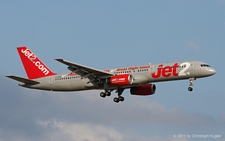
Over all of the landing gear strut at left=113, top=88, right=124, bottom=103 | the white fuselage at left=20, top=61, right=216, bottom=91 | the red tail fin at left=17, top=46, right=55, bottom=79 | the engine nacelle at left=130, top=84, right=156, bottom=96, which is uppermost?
the red tail fin at left=17, top=46, right=55, bottom=79

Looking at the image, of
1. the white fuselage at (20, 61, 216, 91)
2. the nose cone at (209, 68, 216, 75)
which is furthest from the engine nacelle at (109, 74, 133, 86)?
the nose cone at (209, 68, 216, 75)

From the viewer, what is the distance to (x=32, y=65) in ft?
301

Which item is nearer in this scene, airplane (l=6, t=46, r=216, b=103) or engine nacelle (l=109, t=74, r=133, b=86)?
airplane (l=6, t=46, r=216, b=103)

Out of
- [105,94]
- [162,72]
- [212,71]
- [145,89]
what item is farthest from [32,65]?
[212,71]

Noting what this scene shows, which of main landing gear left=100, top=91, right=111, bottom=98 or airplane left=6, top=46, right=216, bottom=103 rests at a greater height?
airplane left=6, top=46, right=216, bottom=103

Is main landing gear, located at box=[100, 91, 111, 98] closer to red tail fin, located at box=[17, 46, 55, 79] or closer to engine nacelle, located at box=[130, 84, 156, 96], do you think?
engine nacelle, located at box=[130, 84, 156, 96]

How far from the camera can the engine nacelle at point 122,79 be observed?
273ft

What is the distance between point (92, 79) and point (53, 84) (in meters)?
5.59

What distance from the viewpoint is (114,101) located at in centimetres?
8838

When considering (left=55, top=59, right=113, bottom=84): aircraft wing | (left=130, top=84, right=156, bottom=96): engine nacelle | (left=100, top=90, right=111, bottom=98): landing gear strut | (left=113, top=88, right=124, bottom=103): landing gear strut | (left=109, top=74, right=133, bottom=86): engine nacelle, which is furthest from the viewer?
(left=130, top=84, right=156, bottom=96): engine nacelle

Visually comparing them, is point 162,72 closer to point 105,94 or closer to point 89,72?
Result: point 105,94

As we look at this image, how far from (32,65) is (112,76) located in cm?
1262

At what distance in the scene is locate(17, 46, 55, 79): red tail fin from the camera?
90.3m

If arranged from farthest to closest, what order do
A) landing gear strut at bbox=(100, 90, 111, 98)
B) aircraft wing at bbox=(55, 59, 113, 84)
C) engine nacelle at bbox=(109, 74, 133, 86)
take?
1. landing gear strut at bbox=(100, 90, 111, 98)
2. engine nacelle at bbox=(109, 74, 133, 86)
3. aircraft wing at bbox=(55, 59, 113, 84)
